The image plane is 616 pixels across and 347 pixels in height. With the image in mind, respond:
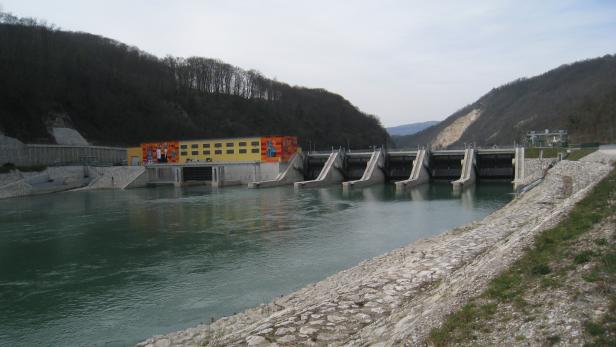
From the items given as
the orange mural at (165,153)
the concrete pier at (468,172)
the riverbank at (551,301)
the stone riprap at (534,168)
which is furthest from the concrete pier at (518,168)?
the orange mural at (165,153)

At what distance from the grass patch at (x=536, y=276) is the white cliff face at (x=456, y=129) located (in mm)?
130728

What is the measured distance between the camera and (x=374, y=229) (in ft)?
58.5

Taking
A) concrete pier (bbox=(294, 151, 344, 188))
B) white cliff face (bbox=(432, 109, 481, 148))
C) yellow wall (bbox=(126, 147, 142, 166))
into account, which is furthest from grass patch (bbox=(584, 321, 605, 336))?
white cliff face (bbox=(432, 109, 481, 148))

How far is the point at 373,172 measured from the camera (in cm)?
3891

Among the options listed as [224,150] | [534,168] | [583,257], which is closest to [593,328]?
[583,257]

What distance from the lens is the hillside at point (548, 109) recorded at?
189ft

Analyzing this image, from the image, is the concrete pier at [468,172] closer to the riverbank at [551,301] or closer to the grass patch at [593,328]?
the riverbank at [551,301]

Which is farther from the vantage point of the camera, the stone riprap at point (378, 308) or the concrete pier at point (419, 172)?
the concrete pier at point (419, 172)

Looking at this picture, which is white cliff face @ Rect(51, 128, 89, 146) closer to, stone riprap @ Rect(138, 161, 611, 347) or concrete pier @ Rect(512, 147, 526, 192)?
concrete pier @ Rect(512, 147, 526, 192)

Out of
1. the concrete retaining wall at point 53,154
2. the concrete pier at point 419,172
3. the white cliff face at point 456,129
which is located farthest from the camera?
the white cliff face at point 456,129

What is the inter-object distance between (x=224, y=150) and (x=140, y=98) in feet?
103

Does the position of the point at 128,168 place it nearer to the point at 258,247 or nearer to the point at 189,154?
the point at 189,154

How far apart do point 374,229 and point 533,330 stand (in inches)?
543

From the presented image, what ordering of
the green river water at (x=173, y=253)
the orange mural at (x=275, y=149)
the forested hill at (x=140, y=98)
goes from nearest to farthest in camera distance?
the green river water at (x=173, y=253) < the orange mural at (x=275, y=149) < the forested hill at (x=140, y=98)
